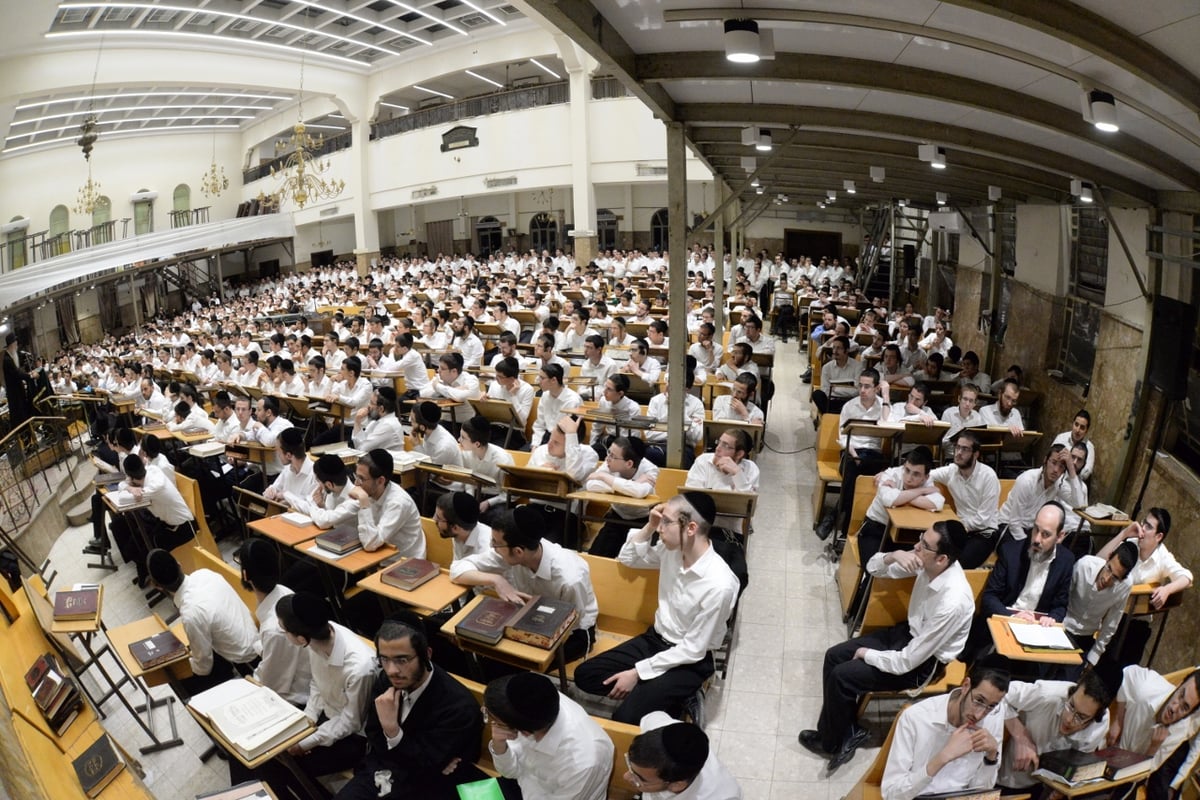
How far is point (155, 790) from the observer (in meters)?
4.33

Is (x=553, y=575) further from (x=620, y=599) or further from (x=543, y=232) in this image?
(x=543, y=232)

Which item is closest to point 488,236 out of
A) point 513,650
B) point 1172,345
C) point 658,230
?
point 658,230

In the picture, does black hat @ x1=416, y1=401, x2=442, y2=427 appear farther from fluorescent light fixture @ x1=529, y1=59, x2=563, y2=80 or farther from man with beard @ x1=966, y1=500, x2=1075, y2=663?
fluorescent light fixture @ x1=529, y1=59, x2=563, y2=80

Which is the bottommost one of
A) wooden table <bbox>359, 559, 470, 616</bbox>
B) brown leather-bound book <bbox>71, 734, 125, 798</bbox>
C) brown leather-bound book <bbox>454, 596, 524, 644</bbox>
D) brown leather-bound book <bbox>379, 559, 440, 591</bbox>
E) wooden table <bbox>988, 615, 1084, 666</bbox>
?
brown leather-bound book <bbox>71, 734, 125, 798</bbox>

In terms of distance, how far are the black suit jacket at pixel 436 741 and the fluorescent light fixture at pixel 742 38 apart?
349 centimetres

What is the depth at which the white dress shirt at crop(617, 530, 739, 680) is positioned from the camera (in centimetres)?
403

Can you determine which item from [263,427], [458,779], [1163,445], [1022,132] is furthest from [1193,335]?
[263,427]

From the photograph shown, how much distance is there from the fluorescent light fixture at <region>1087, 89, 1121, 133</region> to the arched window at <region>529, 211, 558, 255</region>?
25.0m

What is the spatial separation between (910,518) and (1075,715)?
5.93 feet

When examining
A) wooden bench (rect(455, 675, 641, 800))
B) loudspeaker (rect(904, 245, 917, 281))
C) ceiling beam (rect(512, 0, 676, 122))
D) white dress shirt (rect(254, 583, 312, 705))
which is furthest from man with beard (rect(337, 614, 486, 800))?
loudspeaker (rect(904, 245, 917, 281))

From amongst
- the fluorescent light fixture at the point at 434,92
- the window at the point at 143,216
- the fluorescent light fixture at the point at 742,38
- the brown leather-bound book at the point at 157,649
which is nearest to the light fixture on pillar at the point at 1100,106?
the fluorescent light fixture at the point at 742,38

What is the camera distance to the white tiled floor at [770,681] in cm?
410

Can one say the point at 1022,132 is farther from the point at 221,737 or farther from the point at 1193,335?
the point at 221,737

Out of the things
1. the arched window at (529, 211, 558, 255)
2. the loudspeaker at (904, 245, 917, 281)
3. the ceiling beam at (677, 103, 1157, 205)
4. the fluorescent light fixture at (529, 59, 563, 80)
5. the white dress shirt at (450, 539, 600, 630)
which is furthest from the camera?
the arched window at (529, 211, 558, 255)
